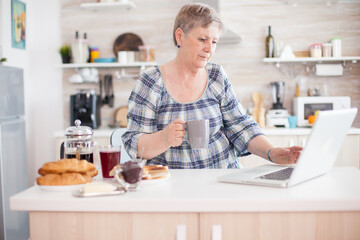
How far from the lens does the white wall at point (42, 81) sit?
478 cm

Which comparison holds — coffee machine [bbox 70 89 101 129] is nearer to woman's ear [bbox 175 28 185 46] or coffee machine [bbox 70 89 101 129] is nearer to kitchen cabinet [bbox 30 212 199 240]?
woman's ear [bbox 175 28 185 46]

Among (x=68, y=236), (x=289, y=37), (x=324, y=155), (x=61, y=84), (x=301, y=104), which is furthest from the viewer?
(x=61, y=84)

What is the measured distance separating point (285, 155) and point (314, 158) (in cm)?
31

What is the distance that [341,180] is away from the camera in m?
1.59

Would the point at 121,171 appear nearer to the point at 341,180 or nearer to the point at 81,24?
the point at 341,180

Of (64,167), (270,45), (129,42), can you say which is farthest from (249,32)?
(64,167)

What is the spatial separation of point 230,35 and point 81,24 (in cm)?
163

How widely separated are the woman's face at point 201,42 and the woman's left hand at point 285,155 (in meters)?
0.50

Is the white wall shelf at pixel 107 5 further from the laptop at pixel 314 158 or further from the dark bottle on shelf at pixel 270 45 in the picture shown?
the laptop at pixel 314 158

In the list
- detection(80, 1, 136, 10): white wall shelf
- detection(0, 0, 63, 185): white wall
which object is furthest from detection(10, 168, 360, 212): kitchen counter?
detection(0, 0, 63, 185): white wall

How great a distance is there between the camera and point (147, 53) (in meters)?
4.57

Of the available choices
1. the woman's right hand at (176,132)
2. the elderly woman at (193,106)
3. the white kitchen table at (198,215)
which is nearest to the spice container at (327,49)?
the elderly woman at (193,106)

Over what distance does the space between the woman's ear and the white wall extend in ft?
10.0

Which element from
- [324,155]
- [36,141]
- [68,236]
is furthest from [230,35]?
[68,236]
